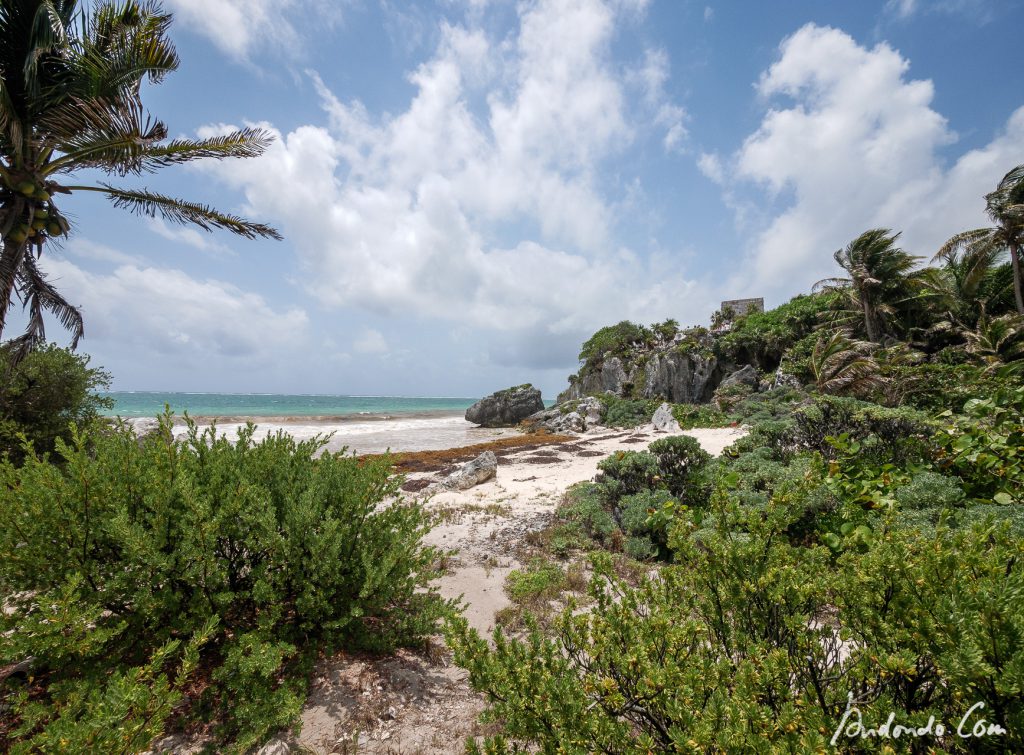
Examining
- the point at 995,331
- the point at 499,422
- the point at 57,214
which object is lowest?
the point at 499,422

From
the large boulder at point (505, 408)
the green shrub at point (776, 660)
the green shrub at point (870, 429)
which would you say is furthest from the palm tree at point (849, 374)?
the large boulder at point (505, 408)

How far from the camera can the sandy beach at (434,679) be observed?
8.41ft

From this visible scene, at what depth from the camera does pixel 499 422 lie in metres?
38.3

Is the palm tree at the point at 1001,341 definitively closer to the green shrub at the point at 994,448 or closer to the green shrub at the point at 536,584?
the green shrub at the point at 994,448

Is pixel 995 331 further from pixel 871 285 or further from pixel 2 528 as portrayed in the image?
pixel 2 528

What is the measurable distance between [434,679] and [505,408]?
3556 cm

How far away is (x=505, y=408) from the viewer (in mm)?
38688

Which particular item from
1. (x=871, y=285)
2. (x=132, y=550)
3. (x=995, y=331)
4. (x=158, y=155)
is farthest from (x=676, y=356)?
(x=132, y=550)

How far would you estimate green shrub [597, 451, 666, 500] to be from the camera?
7.40 meters

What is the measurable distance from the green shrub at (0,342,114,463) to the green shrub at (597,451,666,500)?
1065cm

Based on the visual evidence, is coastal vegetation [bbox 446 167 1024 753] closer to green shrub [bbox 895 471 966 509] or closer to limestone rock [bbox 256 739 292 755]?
green shrub [bbox 895 471 966 509]

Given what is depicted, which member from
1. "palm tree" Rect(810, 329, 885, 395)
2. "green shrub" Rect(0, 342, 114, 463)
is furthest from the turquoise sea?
Result: "palm tree" Rect(810, 329, 885, 395)

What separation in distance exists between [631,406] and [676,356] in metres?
6.20

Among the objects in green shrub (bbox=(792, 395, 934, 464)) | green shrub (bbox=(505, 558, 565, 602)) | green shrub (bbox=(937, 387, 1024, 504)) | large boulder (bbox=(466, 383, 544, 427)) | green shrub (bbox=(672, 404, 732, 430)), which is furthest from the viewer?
large boulder (bbox=(466, 383, 544, 427))
